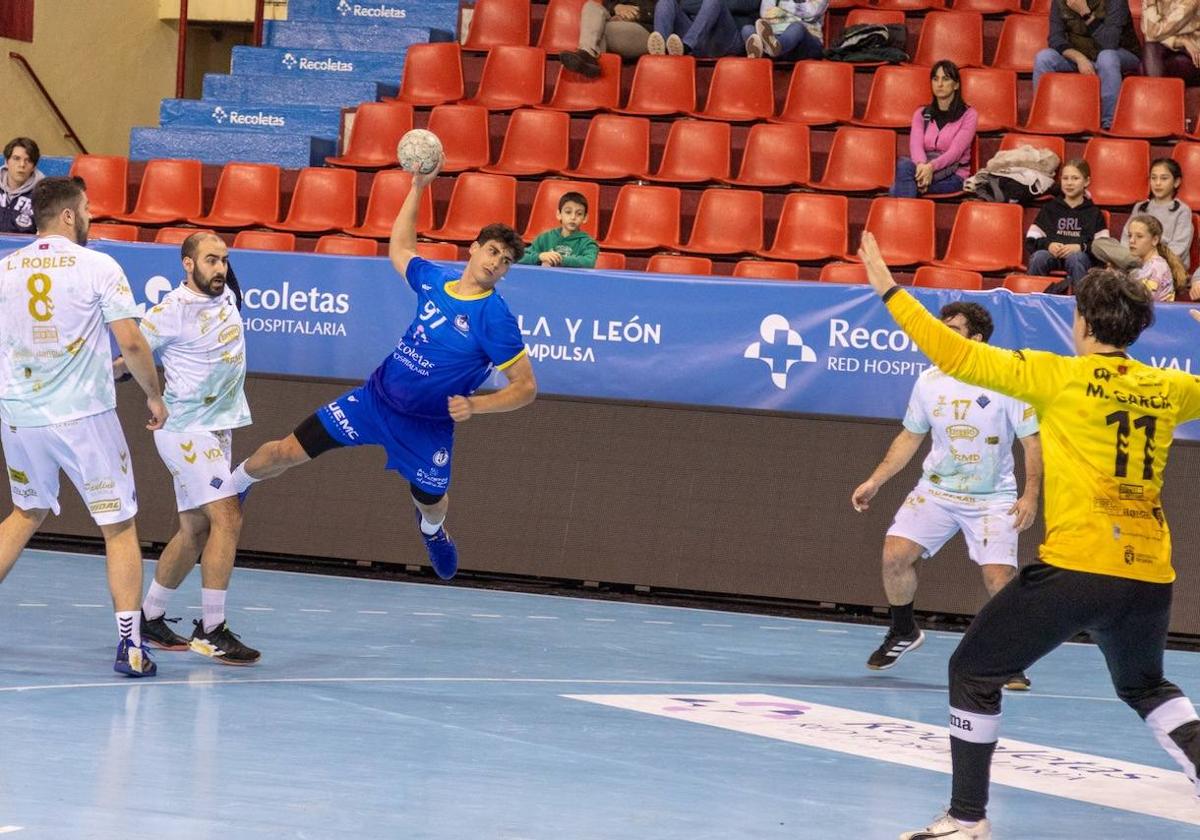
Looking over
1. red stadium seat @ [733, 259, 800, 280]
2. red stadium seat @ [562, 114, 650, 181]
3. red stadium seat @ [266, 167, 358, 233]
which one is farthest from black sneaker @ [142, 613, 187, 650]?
red stadium seat @ [562, 114, 650, 181]

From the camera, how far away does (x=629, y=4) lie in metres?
17.6

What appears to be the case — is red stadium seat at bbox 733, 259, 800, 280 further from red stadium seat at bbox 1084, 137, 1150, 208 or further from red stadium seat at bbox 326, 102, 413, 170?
red stadium seat at bbox 326, 102, 413, 170

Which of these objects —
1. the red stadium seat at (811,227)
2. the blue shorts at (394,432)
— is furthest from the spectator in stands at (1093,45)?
the blue shorts at (394,432)

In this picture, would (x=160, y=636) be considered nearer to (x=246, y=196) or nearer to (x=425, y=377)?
(x=425, y=377)

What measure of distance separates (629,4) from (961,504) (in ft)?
29.8

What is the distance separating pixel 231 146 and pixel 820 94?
604 cm

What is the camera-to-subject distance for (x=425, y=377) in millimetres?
9812

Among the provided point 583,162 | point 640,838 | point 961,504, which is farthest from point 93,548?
point 640,838

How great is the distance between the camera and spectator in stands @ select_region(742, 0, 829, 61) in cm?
1697

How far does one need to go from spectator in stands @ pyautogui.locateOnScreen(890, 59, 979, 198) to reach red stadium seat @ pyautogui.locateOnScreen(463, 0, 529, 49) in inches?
192

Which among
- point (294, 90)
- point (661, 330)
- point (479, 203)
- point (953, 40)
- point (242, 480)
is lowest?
point (242, 480)

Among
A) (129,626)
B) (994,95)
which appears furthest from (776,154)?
(129,626)

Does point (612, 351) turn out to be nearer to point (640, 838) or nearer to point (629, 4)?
point (629, 4)

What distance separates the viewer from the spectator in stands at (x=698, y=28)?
17391mm
